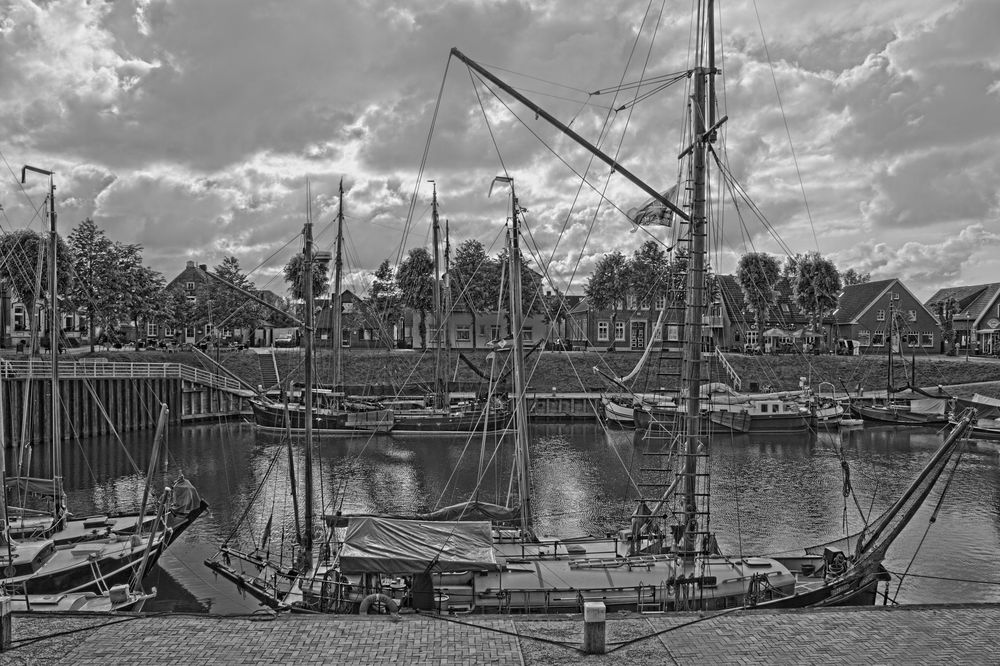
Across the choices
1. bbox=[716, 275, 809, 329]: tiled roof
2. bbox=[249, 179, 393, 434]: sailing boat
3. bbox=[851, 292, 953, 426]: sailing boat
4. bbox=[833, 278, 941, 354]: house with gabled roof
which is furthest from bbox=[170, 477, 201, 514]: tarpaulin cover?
bbox=[833, 278, 941, 354]: house with gabled roof

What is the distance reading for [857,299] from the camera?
106000mm

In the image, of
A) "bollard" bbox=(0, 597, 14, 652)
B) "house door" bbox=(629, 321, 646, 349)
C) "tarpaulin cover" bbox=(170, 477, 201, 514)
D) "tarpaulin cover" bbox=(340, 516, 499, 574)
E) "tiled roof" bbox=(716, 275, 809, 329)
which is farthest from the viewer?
"tiled roof" bbox=(716, 275, 809, 329)

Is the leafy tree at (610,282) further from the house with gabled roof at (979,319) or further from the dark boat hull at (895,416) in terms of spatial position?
the house with gabled roof at (979,319)

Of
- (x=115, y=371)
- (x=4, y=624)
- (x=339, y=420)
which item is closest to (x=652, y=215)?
(x=4, y=624)

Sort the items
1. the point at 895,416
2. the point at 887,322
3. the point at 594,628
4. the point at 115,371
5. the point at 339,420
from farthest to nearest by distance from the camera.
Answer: the point at 887,322, the point at 895,416, the point at 339,420, the point at 115,371, the point at 594,628

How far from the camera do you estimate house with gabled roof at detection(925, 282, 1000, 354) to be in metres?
103

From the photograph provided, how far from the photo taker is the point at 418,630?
1602 cm

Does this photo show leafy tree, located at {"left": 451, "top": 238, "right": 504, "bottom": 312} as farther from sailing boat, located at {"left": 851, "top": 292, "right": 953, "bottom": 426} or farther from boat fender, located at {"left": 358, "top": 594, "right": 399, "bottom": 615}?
boat fender, located at {"left": 358, "top": 594, "right": 399, "bottom": 615}

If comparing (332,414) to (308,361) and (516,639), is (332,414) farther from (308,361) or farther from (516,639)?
(516,639)

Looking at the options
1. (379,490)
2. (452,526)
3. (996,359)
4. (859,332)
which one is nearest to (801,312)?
(859,332)

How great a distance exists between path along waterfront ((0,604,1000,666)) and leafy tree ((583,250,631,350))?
3195 inches

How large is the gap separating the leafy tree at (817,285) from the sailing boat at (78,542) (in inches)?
3393

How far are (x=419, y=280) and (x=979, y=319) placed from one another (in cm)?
7847

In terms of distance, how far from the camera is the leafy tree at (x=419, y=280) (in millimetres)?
94812
